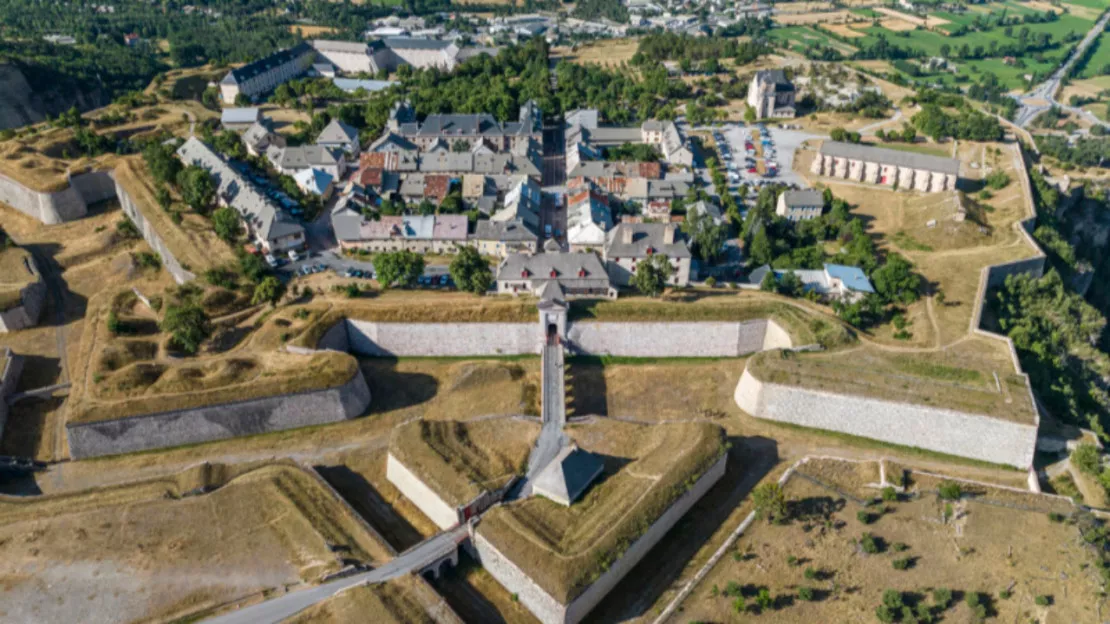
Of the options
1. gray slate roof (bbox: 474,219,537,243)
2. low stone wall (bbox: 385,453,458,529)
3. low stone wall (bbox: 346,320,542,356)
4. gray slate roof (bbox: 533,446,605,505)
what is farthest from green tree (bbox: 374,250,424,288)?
gray slate roof (bbox: 533,446,605,505)

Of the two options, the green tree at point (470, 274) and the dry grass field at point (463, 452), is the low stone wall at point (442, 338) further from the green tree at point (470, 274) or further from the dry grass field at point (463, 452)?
the dry grass field at point (463, 452)

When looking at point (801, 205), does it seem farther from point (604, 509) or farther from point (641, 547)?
point (641, 547)

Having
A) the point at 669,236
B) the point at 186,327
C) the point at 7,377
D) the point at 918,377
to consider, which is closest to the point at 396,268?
the point at 186,327

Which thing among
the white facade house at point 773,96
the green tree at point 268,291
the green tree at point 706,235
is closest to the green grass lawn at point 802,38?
the white facade house at point 773,96

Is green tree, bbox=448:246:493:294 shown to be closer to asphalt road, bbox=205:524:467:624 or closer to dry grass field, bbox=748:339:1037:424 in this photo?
dry grass field, bbox=748:339:1037:424

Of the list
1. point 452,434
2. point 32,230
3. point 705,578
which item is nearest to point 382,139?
point 32,230

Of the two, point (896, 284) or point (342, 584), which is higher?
point (896, 284)
